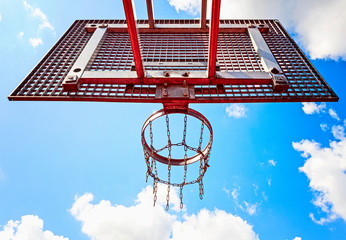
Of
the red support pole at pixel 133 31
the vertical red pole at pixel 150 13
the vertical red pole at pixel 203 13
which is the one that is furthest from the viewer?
the vertical red pole at pixel 150 13

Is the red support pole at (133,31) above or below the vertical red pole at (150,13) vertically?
below

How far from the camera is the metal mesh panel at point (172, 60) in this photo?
24.0 feet

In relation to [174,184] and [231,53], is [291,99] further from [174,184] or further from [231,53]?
[174,184]

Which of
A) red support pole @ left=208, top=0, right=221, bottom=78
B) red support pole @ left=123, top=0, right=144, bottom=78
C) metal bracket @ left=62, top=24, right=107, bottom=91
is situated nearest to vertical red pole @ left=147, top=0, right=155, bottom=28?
metal bracket @ left=62, top=24, right=107, bottom=91

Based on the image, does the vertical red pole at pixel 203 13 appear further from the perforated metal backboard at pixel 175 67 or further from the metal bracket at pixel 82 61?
the metal bracket at pixel 82 61

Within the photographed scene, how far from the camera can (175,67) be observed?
843 cm

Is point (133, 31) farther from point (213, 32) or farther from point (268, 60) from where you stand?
point (268, 60)

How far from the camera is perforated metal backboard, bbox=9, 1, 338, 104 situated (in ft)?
23.9

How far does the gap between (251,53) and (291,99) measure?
298cm

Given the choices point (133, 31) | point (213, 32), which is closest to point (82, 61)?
point (133, 31)

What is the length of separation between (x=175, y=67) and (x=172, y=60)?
769 millimetres

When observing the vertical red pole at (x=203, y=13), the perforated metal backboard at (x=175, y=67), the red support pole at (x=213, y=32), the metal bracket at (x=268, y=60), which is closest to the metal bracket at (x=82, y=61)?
the perforated metal backboard at (x=175, y=67)

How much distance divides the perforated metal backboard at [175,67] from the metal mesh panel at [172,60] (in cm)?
3

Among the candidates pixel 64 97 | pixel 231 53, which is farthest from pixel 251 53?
pixel 64 97
